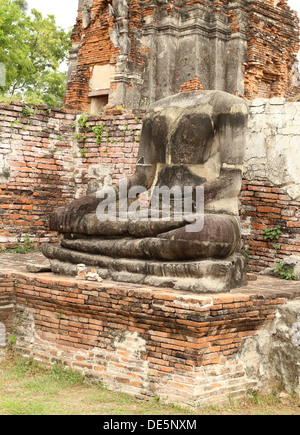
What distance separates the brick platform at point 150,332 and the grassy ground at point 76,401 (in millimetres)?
89

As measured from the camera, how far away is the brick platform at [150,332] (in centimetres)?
429

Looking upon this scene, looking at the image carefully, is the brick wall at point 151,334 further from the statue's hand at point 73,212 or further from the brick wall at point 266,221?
the brick wall at point 266,221

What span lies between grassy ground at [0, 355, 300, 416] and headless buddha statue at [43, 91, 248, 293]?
2.90 ft

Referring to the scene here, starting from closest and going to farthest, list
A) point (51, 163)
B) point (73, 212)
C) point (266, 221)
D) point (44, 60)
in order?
point (73, 212) → point (266, 221) → point (51, 163) → point (44, 60)

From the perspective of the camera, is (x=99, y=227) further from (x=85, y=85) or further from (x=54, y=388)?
(x=85, y=85)

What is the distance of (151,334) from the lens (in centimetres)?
454

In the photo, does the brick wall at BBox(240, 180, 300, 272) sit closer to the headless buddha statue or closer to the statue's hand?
the headless buddha statue

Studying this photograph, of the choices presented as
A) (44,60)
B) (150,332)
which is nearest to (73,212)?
(150,332)

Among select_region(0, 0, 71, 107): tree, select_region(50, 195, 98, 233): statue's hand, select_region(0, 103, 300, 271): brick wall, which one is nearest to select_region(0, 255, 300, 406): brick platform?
select_region(50, 195, 98, 233): statue's hand

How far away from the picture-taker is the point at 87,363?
4898 millimetres

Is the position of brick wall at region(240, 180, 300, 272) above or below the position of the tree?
below

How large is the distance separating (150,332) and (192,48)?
390 inches

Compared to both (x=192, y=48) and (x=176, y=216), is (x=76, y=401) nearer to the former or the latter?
(x=176, y=216)

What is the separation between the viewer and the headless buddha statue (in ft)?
15.3
